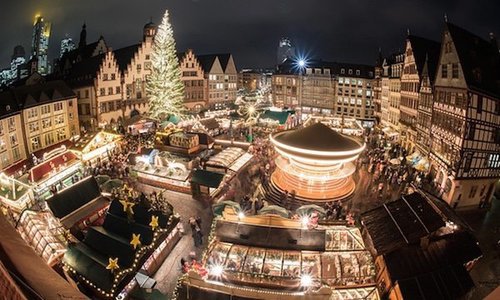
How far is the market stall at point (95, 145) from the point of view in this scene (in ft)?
89.1

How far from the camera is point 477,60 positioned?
82.0 ft

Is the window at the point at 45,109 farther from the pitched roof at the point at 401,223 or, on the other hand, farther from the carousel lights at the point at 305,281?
the carousel lights at the point at 305,281

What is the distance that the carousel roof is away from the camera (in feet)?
78.3

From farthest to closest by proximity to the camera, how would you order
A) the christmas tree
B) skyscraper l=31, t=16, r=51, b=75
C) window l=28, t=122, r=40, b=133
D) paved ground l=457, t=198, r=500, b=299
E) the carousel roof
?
1. skyscraper l=31, t=16, r=51, b=75
2. the christmas tree
3. window l=28, t=122, r=40, b=133
4. the carousel roof
5. paved ground l=457, t=198, r=500, b=299

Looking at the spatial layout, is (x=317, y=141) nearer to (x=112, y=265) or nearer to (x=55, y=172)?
(x=112, y=265)

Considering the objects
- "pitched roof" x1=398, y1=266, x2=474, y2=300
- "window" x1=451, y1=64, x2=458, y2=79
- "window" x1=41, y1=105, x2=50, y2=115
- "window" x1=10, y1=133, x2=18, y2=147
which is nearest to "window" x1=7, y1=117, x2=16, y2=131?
"window" x1=10, y1=133, x2=18, y2=147

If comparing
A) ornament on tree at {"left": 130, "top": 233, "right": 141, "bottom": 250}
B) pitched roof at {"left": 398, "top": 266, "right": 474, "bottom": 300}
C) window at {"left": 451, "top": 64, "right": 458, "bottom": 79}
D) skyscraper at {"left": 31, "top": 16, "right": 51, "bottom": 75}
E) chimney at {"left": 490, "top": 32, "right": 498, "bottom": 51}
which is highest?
skyscraper at {"left": 31, "top": 16, "right": 51, "bottom": 75}

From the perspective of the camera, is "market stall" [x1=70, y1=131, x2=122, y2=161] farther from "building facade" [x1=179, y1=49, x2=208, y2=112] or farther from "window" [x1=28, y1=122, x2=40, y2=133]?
"building facade" [x1=179, y1=49, x2=208, y2=112]

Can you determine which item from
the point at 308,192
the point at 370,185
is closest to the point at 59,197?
the point at 308,192

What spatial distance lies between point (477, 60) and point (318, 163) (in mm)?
14714

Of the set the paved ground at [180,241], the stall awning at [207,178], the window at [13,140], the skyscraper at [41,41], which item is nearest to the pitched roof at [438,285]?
the paved ground at [180,241]

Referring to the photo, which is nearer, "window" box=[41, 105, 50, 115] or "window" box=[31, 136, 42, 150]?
"window" box=[31, 136, 42, 150]

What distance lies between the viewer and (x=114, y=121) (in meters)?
44.8

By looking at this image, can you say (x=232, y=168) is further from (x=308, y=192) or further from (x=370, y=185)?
(x=370, y=185)
